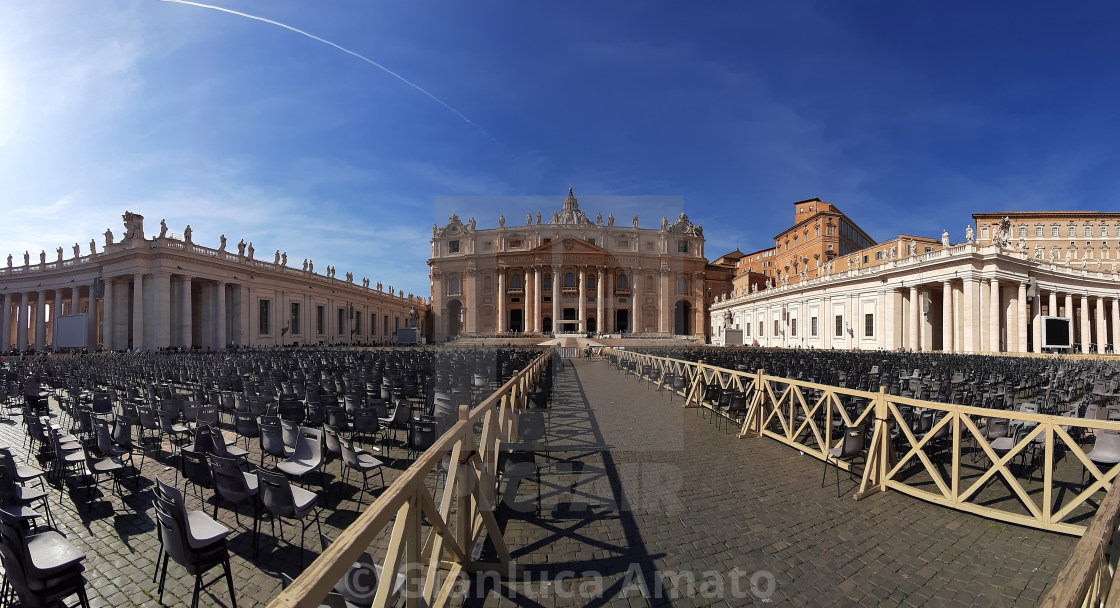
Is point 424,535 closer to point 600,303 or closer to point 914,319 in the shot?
point 914,319

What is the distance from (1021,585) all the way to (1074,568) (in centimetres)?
294

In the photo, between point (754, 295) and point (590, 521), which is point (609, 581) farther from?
point (754, 295)

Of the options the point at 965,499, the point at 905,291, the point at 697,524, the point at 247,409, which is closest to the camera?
the point at 697,524

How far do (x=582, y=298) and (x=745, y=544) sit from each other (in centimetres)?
6037

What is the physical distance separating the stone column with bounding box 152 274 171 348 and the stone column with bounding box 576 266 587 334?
44422 millimetres

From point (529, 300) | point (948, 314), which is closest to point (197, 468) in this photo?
point (948, 314)

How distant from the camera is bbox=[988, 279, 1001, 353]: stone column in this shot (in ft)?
96.6

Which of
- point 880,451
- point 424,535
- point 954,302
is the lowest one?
point 424,535

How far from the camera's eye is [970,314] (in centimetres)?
2962

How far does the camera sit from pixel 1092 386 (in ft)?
36.2

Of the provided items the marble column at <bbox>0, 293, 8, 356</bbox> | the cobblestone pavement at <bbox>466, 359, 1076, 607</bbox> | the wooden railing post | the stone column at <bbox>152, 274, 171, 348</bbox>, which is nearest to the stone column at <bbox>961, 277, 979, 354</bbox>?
the cobblestone pavement at <bbox>466, 359, 1076, 607</bbox>

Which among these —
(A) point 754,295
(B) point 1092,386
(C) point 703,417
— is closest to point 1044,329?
(B) point 1092,386

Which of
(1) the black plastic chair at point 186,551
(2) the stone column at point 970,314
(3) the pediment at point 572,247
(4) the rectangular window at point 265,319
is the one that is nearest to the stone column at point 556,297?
(3) the pediment at point 572,247

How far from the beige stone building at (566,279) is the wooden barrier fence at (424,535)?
60.4 m
